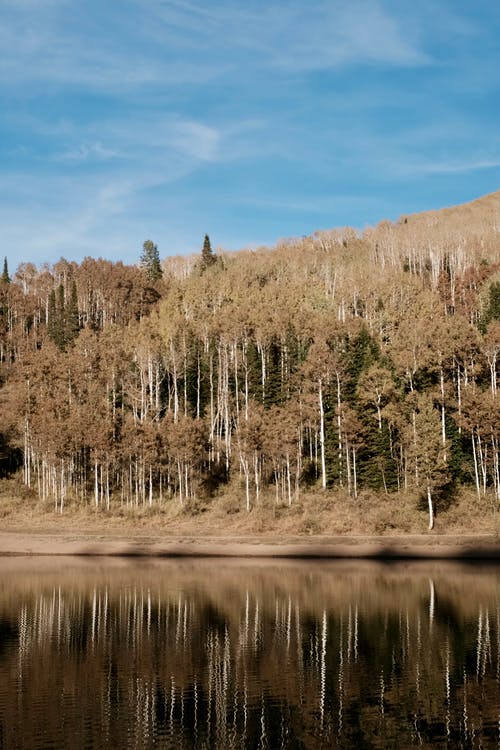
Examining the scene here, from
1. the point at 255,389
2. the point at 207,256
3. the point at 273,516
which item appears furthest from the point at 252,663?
the point at 207,256

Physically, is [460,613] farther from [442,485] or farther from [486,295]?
[486,295]

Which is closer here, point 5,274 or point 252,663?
point 252,663

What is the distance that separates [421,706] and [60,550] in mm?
57118

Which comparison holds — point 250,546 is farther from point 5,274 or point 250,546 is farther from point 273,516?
point 5,274

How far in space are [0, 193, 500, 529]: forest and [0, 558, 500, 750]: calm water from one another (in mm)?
28495

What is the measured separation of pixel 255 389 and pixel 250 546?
32.8 m

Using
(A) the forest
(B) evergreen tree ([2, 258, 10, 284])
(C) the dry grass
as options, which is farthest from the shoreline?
(B) evergreen tree ([2, 258, 10, 284])

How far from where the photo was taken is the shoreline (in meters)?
66.9

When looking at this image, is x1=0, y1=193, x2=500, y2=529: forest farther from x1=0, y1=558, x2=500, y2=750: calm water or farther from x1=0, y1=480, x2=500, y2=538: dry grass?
x1=0, y1=558, x2=500, y2=750: calm water

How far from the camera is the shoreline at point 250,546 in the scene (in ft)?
220

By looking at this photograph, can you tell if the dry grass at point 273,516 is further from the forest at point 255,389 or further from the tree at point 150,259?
the tree at point 150,259

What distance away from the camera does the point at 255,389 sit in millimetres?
101625

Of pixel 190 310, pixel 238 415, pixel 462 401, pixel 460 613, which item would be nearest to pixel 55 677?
pixel 460 613

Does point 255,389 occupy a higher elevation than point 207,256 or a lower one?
lower
